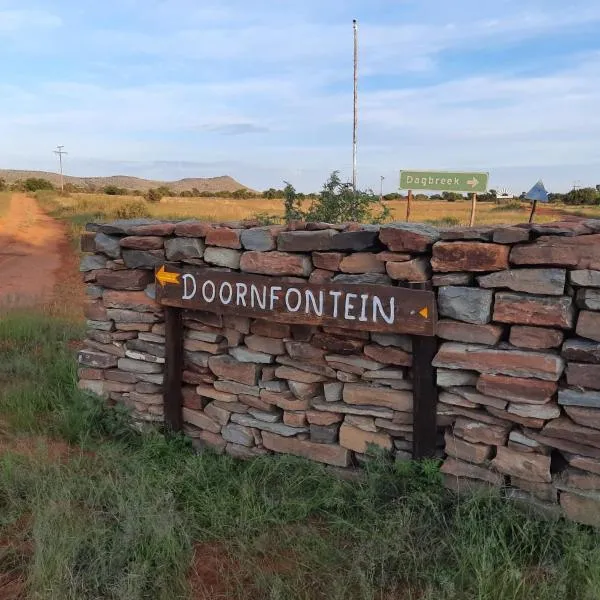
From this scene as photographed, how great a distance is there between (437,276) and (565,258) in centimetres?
64

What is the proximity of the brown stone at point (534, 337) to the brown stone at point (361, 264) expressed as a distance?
0.78 m

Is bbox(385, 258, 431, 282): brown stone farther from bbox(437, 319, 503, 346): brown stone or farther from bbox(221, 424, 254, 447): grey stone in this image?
bbox(221, 424, 254, 447): grey stone

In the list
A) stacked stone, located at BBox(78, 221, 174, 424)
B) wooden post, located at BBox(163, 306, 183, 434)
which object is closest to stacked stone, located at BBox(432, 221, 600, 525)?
wooden post, located at BBox(163, 306, 183, 434)

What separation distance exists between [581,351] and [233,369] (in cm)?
214

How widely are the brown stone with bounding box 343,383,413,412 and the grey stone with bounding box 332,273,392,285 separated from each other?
2.06 feet

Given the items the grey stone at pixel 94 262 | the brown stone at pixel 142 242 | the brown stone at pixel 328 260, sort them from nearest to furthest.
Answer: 1. the brown stone at pixel 328 260
2. the brown stone at pixel 142 242
3. the grey stone at pixel 94 262

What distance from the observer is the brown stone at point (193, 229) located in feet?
12.7

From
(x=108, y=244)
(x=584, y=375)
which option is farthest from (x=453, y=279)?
(x=108, y=244)

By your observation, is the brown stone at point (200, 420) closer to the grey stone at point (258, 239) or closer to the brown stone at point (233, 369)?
the brown stone at point (233, 369)

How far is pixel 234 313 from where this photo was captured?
147 inches

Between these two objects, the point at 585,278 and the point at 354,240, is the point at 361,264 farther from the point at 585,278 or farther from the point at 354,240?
the point at 585,278

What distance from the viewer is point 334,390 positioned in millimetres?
3598

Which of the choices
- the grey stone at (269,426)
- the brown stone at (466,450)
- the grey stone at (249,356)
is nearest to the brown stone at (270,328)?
the grey stone at (249,356)

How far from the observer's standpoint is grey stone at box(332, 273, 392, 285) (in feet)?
10.8
